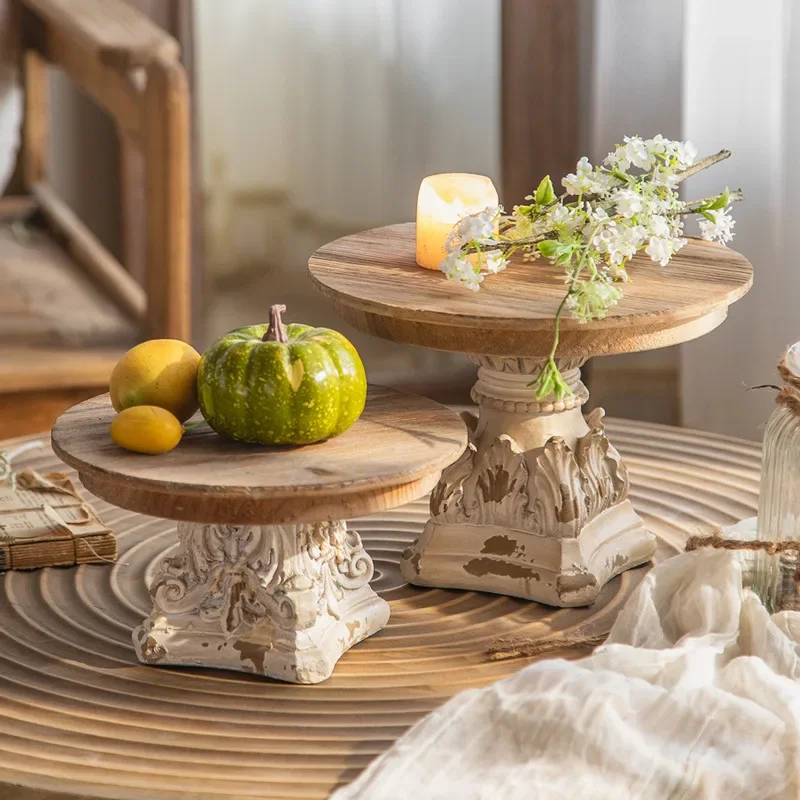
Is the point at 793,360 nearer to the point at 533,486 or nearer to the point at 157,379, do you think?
the point at 533,486

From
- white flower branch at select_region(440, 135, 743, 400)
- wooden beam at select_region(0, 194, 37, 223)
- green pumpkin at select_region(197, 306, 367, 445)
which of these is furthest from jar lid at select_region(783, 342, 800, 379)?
wooden beam at select_region(0, 194, 37, 223)

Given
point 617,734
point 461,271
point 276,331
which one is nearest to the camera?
point 617,734

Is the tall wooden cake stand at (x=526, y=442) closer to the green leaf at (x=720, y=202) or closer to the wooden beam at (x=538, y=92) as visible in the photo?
the green leaf at (x=720, y=202)

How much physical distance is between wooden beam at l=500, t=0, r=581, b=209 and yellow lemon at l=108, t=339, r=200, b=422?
1.74 metres

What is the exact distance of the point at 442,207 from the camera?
4.73ft

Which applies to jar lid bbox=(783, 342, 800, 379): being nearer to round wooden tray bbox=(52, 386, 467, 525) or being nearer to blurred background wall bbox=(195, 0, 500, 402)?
round wooden tray bbox=(52, 386, 467, 525)

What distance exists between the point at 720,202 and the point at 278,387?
1.73 feet

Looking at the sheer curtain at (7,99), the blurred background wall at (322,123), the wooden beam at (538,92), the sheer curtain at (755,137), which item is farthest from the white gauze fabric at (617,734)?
the sheer curtain at (7,99)

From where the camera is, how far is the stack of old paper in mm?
1522

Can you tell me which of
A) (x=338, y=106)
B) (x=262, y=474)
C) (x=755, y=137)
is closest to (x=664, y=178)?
(x=262, y=474)

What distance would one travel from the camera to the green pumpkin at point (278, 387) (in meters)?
1.18

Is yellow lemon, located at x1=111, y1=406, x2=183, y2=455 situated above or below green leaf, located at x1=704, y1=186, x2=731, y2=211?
below

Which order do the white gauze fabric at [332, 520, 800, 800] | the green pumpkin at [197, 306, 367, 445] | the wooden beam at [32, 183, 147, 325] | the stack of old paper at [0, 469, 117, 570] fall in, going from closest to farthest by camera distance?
1. the white gauze fabric at [332, 520, 800, 800]
2. the green pumpkin at [197, 306, 367, 445]
3. the stack of old paper at [0, 469, 117, 570]
4. the wooden beam at [32, 183, 147, 325]

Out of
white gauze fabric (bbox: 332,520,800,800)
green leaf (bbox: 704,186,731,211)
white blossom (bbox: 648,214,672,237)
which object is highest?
green leaf (bbox: 704,186,731,211)
